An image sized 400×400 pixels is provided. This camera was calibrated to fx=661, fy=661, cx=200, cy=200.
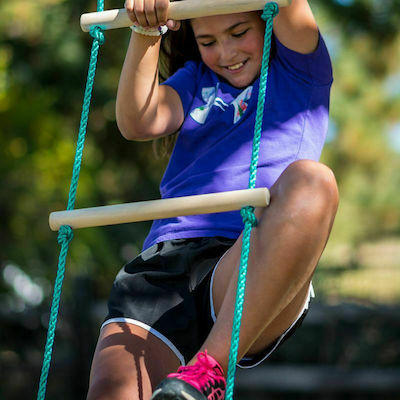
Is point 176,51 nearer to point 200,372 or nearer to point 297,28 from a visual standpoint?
point 297,28

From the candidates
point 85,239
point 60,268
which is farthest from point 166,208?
point 85,239

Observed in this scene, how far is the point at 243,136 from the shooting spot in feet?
5.59

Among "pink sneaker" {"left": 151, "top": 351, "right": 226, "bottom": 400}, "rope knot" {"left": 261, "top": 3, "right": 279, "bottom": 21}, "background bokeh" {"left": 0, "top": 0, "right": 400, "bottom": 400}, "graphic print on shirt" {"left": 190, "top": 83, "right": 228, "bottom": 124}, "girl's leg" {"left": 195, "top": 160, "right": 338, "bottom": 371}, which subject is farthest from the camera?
"background bokeh" {"left": 0, "top": 0, "right": 400, "bottom": 400}

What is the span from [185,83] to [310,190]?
0.67m

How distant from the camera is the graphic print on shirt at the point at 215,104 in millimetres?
1736

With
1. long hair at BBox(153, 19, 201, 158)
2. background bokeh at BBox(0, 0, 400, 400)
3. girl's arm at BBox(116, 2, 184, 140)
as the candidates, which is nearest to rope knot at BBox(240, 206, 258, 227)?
girl's arm at BBox(116, 2, 184, 140)

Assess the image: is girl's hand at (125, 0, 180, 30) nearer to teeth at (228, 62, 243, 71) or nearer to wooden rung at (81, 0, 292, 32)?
wooden rung at (81, 0, 292, 32)

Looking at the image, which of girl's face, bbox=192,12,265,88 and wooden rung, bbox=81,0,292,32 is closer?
wooden rung, bbox=81,0,292,32

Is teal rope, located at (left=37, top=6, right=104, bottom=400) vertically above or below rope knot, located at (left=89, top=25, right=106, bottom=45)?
below

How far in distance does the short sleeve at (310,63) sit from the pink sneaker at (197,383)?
2.49 ft

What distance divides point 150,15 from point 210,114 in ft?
1.09

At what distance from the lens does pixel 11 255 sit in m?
5.10

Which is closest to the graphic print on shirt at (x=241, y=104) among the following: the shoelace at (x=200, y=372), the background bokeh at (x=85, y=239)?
the shoelace at (x=200, y=372)

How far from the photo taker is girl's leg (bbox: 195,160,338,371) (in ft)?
4.39
